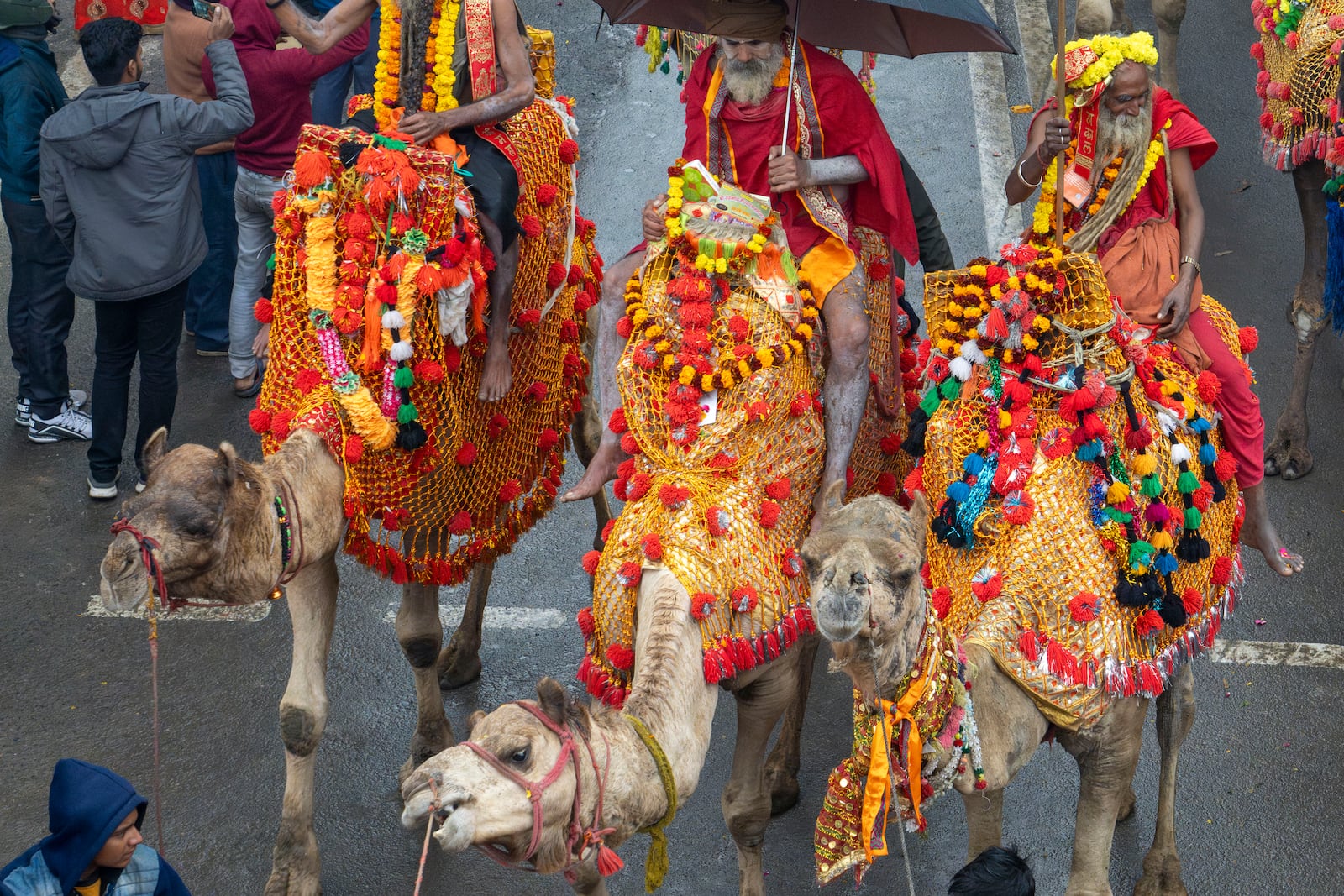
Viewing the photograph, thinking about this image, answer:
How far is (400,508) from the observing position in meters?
5.70

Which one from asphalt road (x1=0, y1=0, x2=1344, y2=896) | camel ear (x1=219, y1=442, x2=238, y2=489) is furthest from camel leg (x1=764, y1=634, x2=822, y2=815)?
camel ear (x1=219, y1=442, x2=238, y2=489)

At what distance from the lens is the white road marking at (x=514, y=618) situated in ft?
24.1

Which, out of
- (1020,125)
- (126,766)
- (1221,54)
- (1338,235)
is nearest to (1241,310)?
(1338,235)

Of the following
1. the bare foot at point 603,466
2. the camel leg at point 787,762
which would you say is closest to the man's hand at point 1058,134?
the bare foot at point 603,466

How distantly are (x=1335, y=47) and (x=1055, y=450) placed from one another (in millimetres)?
3809

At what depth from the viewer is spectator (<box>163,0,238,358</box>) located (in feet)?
27.2

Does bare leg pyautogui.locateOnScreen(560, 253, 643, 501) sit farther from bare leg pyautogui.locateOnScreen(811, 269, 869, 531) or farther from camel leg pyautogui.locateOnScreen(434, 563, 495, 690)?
camel leg pyautogui.locateOnScreen(434, 563, 495, 690)

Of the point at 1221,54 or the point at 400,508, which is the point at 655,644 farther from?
the point at 1221,54

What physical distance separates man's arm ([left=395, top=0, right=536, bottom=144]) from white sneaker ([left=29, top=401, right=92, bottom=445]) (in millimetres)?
3776

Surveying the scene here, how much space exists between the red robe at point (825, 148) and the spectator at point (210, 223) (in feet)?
12.3

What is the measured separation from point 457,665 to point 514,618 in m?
0.52

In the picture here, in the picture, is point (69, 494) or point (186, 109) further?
point (69, 494)

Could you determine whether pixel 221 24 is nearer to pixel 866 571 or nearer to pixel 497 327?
pixel 497 327

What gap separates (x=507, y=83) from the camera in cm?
612
